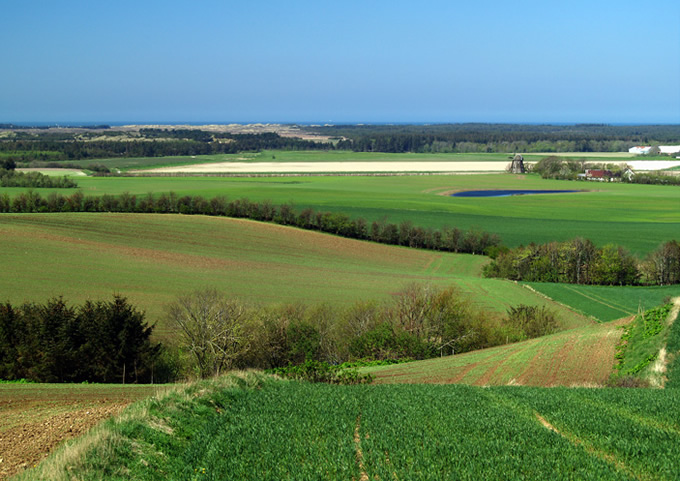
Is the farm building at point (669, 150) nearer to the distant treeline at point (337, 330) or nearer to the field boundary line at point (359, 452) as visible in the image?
the distant treeline at point (337, 330)

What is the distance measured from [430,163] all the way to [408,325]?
464 ft

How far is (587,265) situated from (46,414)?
47635 mm

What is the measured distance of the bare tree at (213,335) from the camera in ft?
89.4

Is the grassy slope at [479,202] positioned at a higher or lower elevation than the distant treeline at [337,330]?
higher

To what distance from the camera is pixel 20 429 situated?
11.8 m

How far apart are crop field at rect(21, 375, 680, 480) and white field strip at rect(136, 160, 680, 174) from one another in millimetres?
122052

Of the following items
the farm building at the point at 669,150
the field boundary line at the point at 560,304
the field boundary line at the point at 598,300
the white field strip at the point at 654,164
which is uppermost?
the farm building at the point at 669,150

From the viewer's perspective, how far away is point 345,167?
153m

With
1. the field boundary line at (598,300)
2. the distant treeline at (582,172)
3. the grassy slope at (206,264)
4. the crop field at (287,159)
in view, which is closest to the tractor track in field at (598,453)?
the grassy slope at (206,264)

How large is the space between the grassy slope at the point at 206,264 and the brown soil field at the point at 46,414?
1777 centimetres

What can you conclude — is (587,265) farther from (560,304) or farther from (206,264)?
(206,264)

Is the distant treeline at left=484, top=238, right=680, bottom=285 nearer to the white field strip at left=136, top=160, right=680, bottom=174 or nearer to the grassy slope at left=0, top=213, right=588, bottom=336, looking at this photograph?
the grassy slope at left=0, top=213, right=588, bottom=336

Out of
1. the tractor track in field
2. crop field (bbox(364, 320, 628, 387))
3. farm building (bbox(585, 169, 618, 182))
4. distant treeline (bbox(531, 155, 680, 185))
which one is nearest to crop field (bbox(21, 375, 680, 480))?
the tractor track in field

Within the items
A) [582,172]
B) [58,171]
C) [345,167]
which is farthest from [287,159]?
[582,172]
